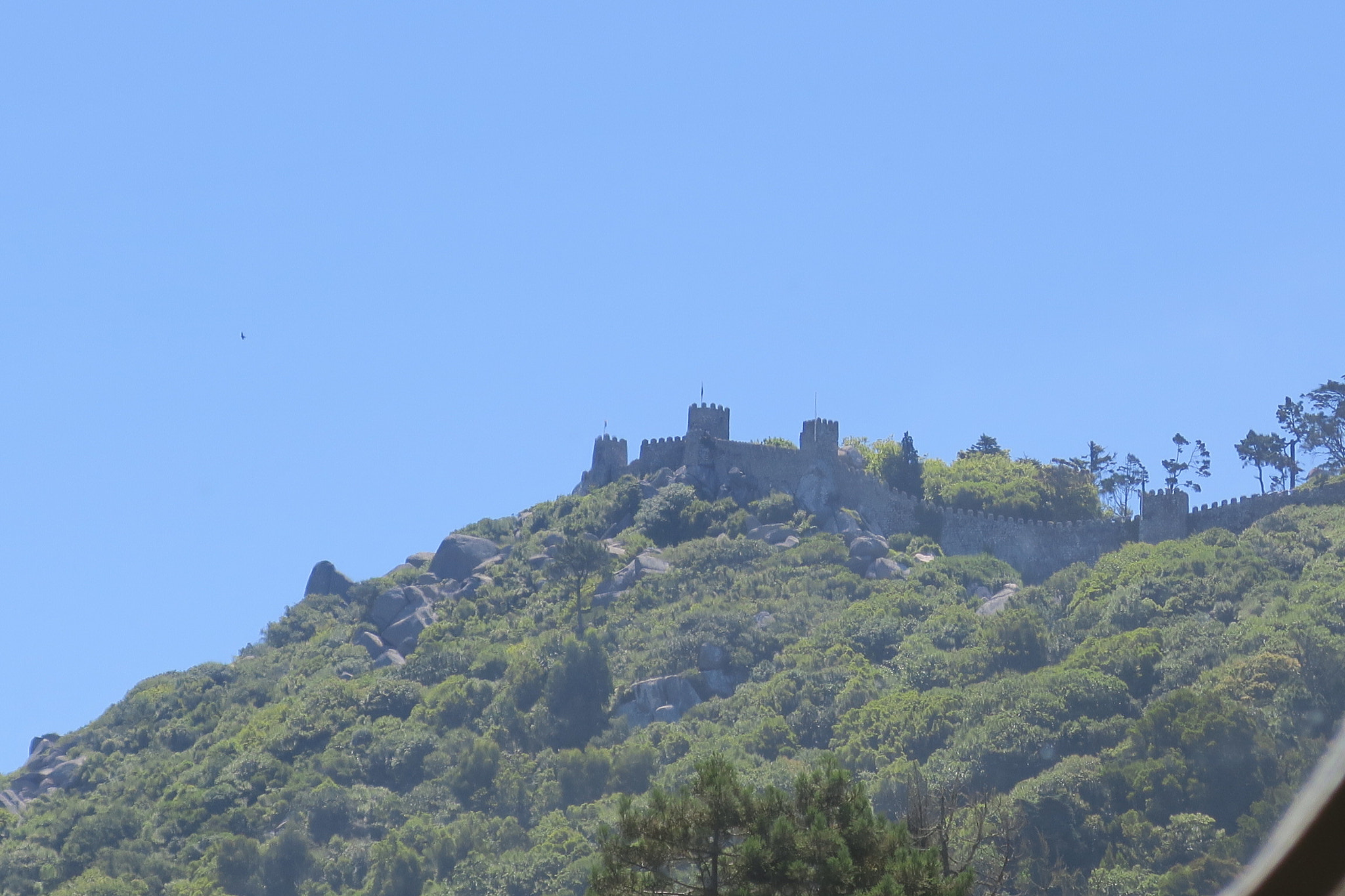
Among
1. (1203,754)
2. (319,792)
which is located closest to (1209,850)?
(1203,754)

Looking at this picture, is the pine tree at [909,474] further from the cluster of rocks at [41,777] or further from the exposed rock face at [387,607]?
the cluster of rocks at [41,777]

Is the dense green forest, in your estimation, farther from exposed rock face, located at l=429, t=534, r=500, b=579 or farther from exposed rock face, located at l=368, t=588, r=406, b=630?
exposed rock face, located at l=429, t=534, r=500, b=579

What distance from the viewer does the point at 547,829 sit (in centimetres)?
5547

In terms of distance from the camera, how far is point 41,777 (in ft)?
228

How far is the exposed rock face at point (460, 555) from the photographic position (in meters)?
75.8

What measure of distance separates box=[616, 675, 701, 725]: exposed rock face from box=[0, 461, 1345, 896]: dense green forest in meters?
0.30

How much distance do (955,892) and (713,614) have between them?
162 ft

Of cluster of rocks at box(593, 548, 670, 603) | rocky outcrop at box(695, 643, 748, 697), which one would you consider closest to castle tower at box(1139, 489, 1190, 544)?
rocky outcrop at box(695, 643, 748, 697)

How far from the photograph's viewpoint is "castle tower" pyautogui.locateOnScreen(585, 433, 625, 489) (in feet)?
257

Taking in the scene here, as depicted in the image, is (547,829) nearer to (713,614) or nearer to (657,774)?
(657,774)

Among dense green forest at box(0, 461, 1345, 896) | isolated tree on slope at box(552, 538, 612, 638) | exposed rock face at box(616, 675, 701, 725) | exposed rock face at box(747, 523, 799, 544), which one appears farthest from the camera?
exposed rock face at box(747, 523, 799, 544)

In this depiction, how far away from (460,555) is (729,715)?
19.6 metres

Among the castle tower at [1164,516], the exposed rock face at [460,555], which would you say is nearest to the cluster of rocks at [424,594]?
the exposed rock face at [460,555]

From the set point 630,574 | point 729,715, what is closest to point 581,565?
point 630,574
